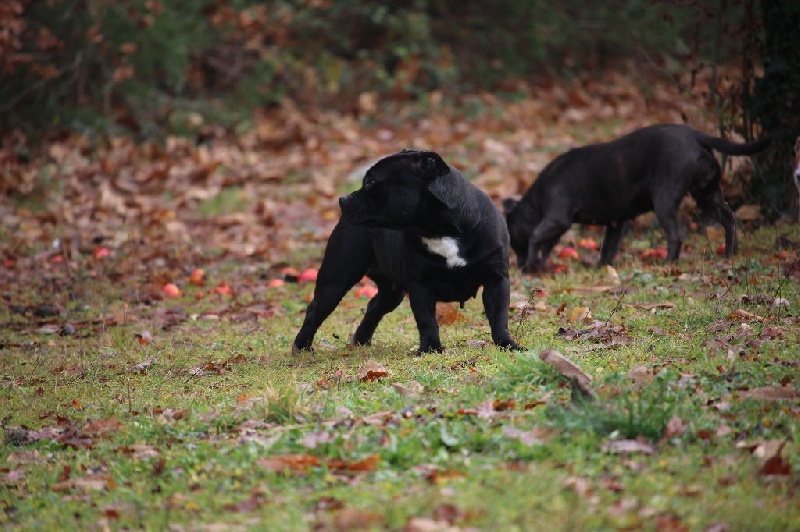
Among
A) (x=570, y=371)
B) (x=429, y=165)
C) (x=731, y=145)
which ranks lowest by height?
(x=570, y=371)

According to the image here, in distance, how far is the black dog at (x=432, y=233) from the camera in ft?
22.4

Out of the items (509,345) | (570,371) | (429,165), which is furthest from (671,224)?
(570,371)

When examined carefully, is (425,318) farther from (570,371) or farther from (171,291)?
(171,291)

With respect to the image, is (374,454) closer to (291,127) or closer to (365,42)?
(291,127)

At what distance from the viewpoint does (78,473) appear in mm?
5031

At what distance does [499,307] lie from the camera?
23.0 ft

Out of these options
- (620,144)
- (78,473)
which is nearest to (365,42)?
(620,144)

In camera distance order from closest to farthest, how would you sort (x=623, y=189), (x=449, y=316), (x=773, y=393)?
(x=773, y=393) → (x=449, y=316) → (x=623, y=189)

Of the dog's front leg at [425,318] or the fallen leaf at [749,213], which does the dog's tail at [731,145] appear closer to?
the fallen leaf at [749,213]

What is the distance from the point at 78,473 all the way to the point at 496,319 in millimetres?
2975

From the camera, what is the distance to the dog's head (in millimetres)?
6781

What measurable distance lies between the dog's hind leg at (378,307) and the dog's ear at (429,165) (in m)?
1.34

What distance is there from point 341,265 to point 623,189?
371 cm

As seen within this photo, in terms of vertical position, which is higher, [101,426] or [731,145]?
[731,145]
